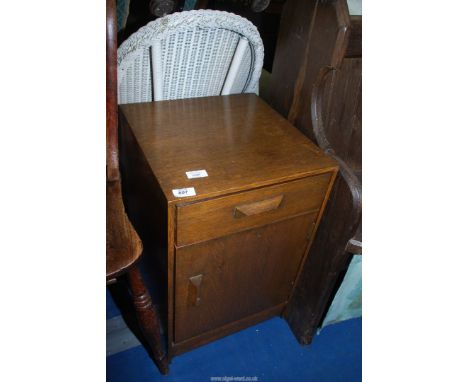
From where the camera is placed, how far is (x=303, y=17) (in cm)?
90

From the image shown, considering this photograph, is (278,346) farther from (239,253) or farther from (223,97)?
(223,97)

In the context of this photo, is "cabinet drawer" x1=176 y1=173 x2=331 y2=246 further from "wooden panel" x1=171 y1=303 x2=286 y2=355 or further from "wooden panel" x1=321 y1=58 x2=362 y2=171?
"wooden panel" x1=171 y1=303 x2=286 y2=355

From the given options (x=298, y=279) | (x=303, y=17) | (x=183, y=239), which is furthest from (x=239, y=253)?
(x=303, y=17)

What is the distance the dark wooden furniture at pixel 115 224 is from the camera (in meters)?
0.62

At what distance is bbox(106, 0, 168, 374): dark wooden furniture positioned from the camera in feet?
2.02

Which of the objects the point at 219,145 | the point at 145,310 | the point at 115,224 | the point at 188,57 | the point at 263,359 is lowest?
the point at 263,359

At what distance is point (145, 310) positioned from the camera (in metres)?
0.84

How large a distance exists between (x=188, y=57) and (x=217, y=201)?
0.42m

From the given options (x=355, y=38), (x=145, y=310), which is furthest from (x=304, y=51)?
(x=145, y=310)

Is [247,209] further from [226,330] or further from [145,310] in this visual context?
[226,330]

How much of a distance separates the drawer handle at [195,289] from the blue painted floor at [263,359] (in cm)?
31

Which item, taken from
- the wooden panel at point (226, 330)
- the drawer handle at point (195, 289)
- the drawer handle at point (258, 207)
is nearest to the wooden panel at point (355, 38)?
the drawer handle at point (258, 207)

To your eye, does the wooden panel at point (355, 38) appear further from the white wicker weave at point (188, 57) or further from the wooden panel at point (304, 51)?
the white wicker weave at point (188, 57)

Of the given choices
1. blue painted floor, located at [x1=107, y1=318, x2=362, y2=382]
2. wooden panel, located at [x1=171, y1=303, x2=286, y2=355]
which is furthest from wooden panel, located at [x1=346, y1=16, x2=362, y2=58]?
blue painted floor, located at [x1=107, y1=318, x2=362, y2=382]
